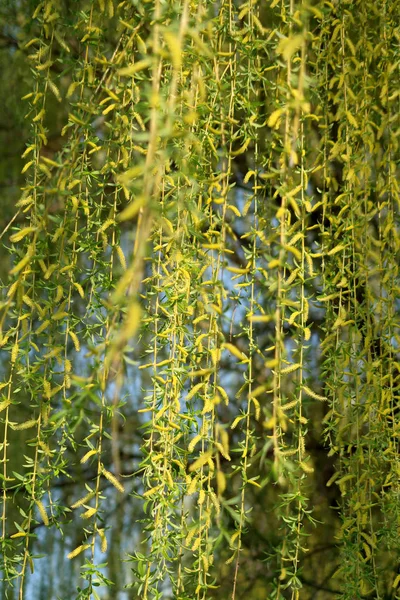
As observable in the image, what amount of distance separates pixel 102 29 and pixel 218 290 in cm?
37

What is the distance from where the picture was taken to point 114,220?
2.95ft

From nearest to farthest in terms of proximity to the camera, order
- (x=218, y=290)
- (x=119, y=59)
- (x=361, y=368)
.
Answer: (x=218, y=290) → (x=119, y=59) → (x=361, y=368)

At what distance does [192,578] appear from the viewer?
3.03 ft

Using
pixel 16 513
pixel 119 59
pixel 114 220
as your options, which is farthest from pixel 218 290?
pixel 16 513

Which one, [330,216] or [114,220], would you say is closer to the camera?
[114,220]

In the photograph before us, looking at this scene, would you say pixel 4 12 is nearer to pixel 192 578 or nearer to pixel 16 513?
pixel 16 513

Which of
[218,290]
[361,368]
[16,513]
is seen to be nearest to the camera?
[218,290]

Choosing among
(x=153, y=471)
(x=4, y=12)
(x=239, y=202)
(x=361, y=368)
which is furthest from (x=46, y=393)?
(x=4, y=12)

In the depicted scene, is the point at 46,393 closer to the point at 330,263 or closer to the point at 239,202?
the point at 330,263

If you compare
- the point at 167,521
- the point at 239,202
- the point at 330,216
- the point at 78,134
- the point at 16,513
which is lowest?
the point at 16,513

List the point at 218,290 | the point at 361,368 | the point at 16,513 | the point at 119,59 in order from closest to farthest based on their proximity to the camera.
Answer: the point at 218,290 < the point at 119,59 < the point at 361,368 < the point at 16,513

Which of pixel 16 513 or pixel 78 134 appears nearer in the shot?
pixel 78 134

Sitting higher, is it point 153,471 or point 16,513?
point 153,471

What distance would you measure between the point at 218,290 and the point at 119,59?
11.6 inches
